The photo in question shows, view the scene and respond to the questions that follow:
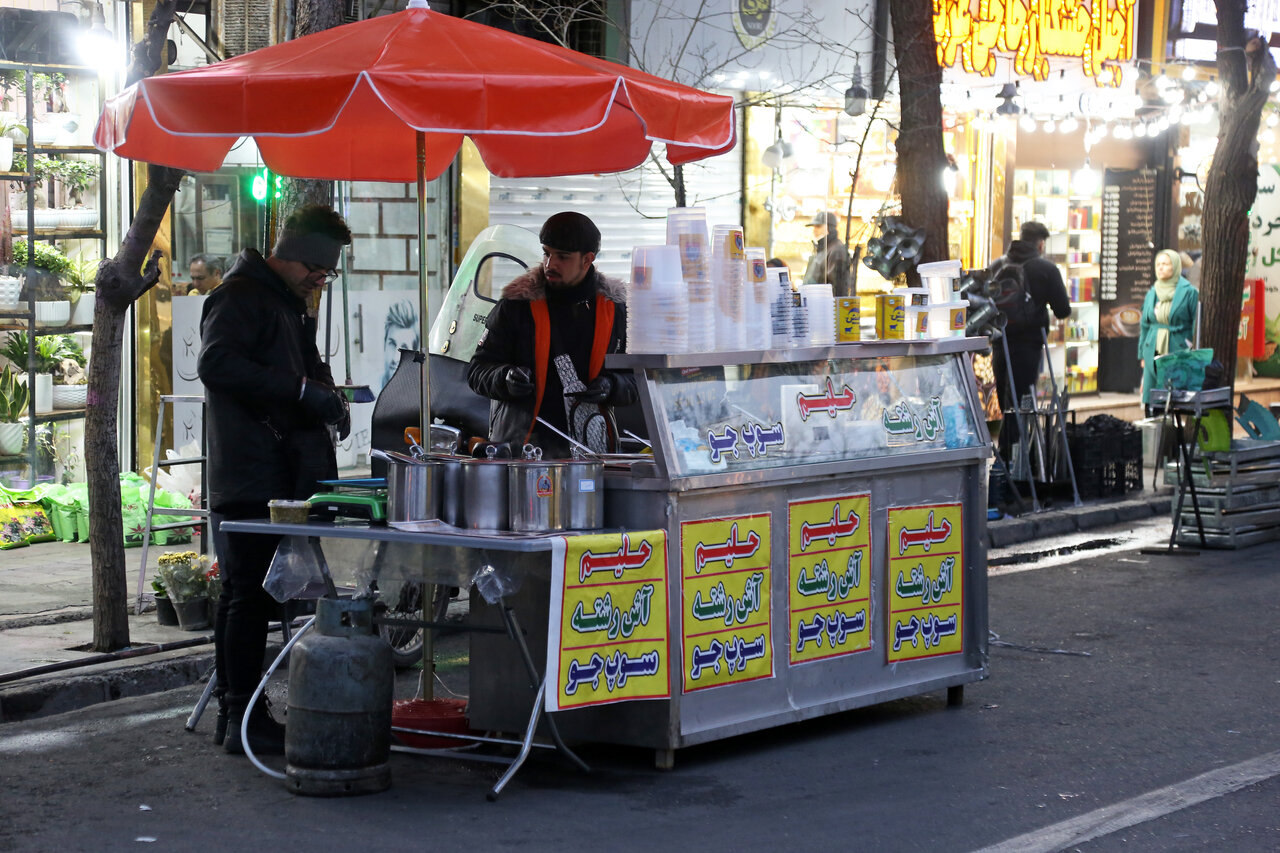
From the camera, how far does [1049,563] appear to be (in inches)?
465

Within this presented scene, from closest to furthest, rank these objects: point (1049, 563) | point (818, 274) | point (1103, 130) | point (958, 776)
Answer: point (958, 776) → point (1049, 563) → point (818, 274) → point (1103, 130)

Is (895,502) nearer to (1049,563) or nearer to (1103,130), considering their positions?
(1049,563)

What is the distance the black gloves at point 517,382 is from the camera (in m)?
6.58

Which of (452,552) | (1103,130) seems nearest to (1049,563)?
(452,552)

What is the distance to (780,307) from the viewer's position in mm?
6512

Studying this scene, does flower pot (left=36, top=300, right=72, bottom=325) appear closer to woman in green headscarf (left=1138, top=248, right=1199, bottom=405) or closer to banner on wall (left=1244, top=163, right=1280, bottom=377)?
woman in green headscarf (left=1138, top=248, right=1199, bottom=405)

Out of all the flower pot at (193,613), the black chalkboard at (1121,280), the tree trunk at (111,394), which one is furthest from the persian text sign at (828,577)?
the black chalkboard at (1121,280)

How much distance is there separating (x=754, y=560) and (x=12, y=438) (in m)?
7.20

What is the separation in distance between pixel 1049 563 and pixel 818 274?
4.56 metres

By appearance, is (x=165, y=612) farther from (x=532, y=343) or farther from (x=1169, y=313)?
(x=1169, y=313)

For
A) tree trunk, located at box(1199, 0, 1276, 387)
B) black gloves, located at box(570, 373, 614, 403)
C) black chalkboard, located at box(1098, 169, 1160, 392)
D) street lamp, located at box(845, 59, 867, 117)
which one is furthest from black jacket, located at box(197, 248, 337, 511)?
black chalkboard, located at box(1098, 169, 1160, 392)

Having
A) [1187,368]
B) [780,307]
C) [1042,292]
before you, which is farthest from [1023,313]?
[780,307]

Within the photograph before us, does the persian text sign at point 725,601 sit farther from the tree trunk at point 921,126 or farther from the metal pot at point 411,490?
the tree trunk at point 921,126

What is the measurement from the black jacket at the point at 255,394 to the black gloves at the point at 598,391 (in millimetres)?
1030
